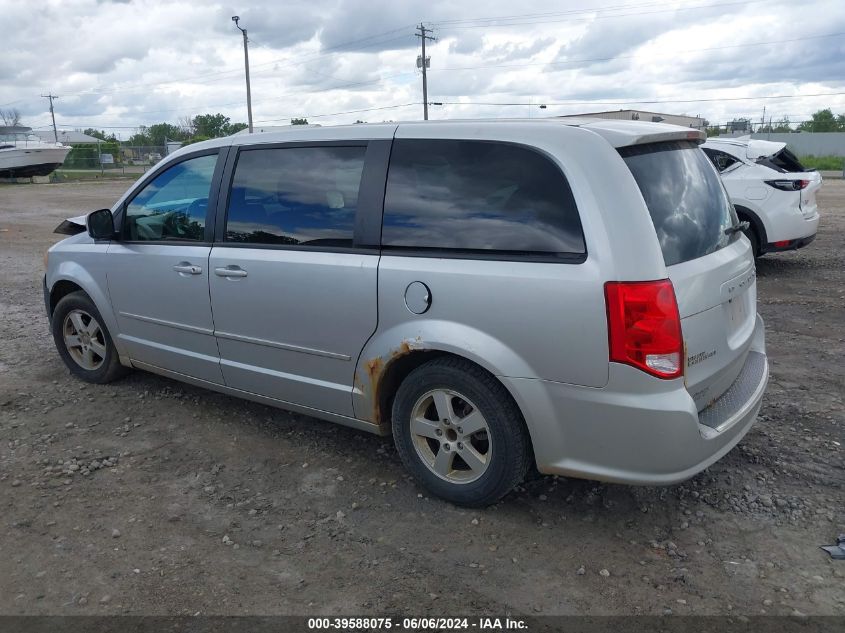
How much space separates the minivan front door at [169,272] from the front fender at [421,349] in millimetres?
1155

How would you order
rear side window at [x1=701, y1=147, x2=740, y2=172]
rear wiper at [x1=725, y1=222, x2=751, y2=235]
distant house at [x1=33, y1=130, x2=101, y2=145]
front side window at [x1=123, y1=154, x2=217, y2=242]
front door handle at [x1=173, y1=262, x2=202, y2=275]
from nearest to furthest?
rear wiper at [x1=725, y1=222, x2=751, y2=235], front door handle at [x1=173, y1=262, x2=202, y2=275], front side window at [x1=123, y1=154, x2=217, y2=242], rear side window at [x1=701, y1=147, x2=740, y2=172], distant house at [x1=33, y1=130, x2=101, y2=145]

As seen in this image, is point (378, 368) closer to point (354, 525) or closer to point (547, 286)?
point (354, 525)

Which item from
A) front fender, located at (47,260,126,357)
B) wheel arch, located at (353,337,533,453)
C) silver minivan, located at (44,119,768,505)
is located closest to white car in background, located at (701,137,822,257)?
silver minivan, located at (44,119,768,505)

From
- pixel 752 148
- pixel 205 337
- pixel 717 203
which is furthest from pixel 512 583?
pixel 752 148

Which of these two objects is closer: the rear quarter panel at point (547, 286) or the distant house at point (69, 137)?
the rear quarter panel at point (547, 286)

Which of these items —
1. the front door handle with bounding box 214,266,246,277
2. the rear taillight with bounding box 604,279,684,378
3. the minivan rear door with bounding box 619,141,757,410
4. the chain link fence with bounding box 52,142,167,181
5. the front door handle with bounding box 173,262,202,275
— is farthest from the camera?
the chain link fence with bounding box 52,142,167,181

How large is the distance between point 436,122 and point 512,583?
2.17 m

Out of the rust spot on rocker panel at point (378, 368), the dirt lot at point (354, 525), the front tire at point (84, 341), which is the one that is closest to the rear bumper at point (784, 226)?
the dirt lot at point (354, 525)

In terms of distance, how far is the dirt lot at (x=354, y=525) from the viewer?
9.55 feet

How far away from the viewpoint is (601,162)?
307 cm

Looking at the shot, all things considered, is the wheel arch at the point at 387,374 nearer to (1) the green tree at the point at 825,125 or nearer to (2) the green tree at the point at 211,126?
(2) the green tree at the point at 211,126

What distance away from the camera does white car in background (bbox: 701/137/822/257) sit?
28.8 ft

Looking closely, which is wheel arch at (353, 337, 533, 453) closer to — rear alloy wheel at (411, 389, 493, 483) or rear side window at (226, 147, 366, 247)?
rear alloy wheel at (411, 389, 493, 483)

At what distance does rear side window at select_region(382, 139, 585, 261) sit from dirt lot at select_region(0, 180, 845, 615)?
1.29 metres
